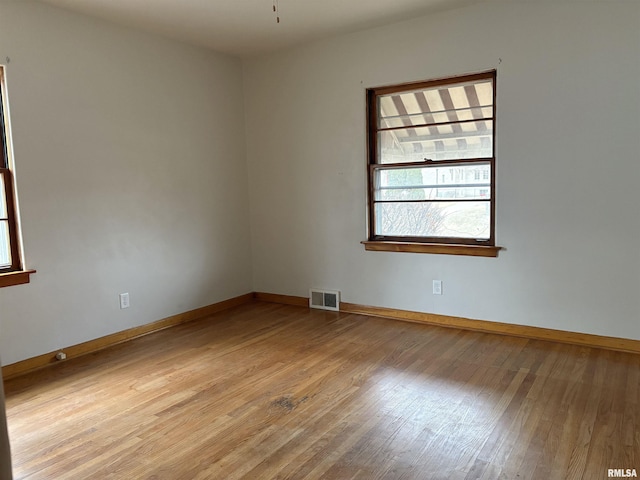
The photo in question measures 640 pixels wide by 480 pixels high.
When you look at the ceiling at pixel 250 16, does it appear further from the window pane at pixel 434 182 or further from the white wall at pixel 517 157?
the window pane at pixel 434 182

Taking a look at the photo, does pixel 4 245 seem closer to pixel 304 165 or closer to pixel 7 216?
pixel 7 216

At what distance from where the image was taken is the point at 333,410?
2.60 meters

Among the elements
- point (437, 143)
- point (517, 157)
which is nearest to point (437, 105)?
point (437, 143)

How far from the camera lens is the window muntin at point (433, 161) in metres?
3.83

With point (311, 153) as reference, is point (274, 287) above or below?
below

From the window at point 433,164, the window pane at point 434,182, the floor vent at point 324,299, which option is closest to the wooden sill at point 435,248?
the window at point 433,164

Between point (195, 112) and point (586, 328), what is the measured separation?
12.3 ft

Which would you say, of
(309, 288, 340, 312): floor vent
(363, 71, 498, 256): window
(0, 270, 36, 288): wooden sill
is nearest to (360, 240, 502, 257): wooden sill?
(363, 71, 498, 256): window

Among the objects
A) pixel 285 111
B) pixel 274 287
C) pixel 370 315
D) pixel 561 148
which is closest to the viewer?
pixel 561 148

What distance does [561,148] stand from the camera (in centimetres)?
346

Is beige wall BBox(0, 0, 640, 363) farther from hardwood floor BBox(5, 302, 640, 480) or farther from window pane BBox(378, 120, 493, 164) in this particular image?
hardwood floor BBox(5, 302, 640, 480)

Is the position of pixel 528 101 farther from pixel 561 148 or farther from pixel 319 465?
pixel 319 465

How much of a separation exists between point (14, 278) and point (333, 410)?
2.30 meters

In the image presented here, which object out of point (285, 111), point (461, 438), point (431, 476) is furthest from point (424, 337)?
point (285, 111)
